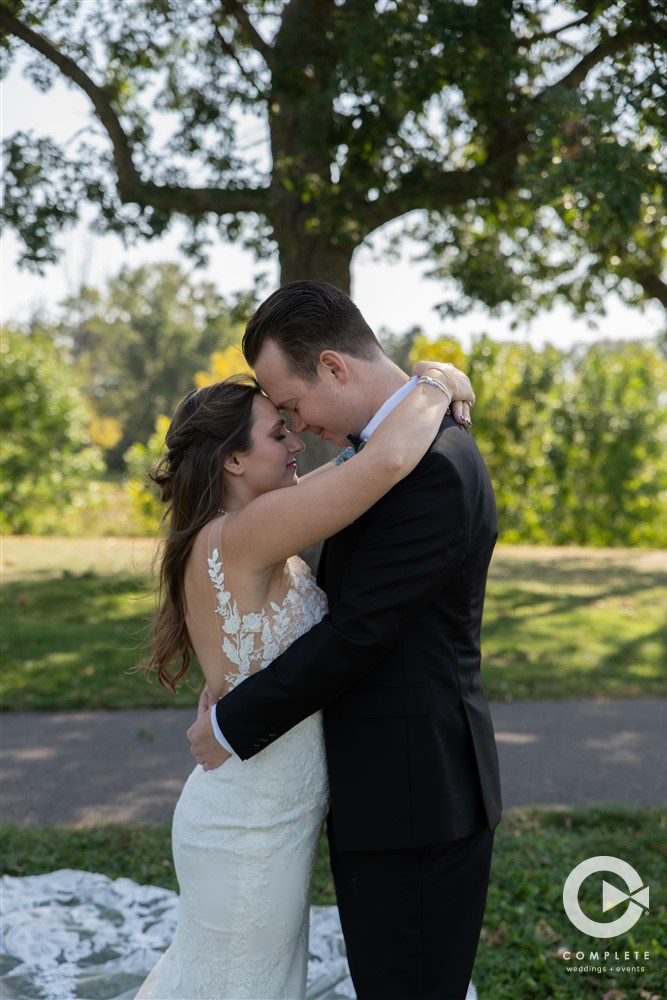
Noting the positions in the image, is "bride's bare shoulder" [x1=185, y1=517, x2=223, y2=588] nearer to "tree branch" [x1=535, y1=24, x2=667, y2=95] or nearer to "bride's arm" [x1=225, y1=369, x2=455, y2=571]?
"bride's arm" [x1=225, y1=369, x2=455, y2=571]

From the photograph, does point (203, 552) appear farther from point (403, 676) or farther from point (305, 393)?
point (403, 676)

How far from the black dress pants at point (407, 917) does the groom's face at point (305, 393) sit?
1.19 metres

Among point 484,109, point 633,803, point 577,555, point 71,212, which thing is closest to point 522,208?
point 484,109

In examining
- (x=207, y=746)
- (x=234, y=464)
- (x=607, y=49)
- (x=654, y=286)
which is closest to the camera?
(x=207, y=746)

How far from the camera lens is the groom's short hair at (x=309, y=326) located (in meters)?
2.66

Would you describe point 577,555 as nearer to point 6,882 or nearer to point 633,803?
point 633,803

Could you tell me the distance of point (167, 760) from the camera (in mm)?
6199

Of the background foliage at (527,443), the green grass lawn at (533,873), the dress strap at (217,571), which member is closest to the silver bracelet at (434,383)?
the dress strap at (217,571)

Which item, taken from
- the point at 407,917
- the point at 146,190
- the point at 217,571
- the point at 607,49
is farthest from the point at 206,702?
the point at 146,190

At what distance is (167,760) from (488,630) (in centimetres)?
433

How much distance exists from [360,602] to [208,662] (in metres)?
0.68

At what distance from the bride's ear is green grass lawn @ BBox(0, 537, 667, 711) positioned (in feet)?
9.74

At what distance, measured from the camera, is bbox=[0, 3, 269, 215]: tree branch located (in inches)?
311

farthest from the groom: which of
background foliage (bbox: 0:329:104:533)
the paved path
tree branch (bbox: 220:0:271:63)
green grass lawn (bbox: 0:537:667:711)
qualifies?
background foliage (bbox: 0:329:104:533)
